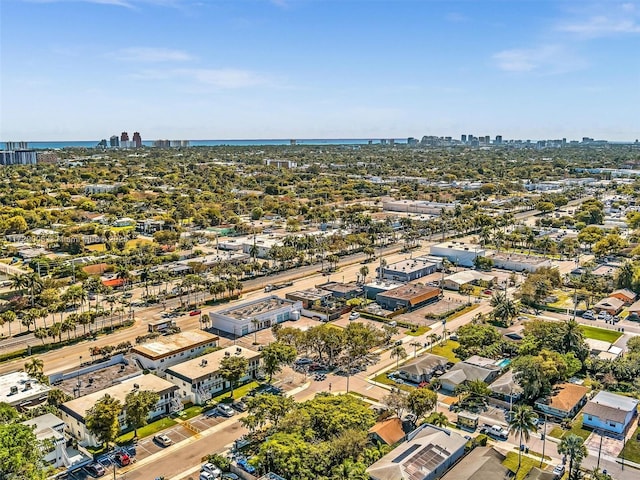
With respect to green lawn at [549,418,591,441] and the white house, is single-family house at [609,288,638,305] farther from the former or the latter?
the white house

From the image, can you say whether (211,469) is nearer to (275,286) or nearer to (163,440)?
(163,440)

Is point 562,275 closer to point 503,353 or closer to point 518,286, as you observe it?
point 518,286

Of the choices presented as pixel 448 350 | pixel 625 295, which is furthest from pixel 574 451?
pixel 625 295

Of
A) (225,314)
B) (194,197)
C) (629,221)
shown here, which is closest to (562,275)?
(629,221)

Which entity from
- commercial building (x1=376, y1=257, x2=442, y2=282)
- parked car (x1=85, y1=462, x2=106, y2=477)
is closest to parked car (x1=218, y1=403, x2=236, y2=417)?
parked car (x1=85, y1=462, x2=106, y2=477)

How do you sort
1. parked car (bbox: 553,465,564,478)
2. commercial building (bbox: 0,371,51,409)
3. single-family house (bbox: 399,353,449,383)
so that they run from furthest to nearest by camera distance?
single-family house (bbox: 399,353,449,383) < commercial building (bbox: 0,371,51,409) < parked car (bbox: 553,465,564,478)

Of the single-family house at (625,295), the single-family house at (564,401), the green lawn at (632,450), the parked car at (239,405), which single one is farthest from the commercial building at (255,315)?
the single-family house at (625,295)

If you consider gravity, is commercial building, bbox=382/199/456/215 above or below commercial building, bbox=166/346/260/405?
above
